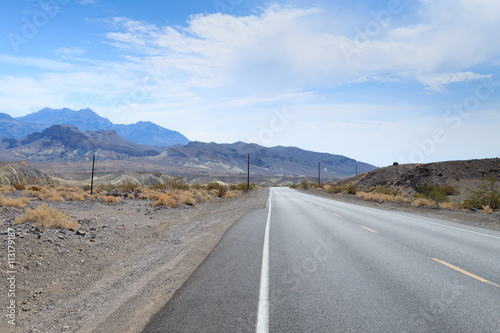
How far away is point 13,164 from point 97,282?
77737mm

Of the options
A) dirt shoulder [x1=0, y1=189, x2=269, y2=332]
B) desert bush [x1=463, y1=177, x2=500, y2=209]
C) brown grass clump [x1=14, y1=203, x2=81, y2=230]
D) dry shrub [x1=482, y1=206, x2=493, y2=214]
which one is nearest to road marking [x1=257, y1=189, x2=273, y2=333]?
dirt shoulder [x1=0, y1=189, x2=269, y2=332]

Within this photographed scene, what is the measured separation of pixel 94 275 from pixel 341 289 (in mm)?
4988

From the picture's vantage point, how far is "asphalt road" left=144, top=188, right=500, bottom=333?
13.0 ft

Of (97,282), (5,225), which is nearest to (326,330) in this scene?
(97,282)

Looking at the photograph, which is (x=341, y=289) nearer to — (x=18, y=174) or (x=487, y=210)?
(x=487, y=210)

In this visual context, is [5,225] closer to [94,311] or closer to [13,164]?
[94,311]

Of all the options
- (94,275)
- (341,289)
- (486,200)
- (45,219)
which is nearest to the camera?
(341,289)

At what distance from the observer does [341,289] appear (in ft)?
17.1

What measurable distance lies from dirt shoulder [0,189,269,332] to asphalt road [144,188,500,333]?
496 mm

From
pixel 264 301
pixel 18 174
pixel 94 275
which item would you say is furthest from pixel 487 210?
pixel 18 174

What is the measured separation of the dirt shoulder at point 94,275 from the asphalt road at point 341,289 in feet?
1.63

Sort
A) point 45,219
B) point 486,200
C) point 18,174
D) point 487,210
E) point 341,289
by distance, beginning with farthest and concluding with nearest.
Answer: point 18,174
point 486,200
point 487,210
point 45,219
point 341,289

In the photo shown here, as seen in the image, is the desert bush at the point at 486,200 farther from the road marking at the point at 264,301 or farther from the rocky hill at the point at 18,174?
the rocky hill at the point at 18,174

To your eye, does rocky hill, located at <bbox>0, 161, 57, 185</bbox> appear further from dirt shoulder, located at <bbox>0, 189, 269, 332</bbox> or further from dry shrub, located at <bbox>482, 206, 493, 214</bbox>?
dry shrub, located at <bbox>482, 206, 493, 214</bbox>
